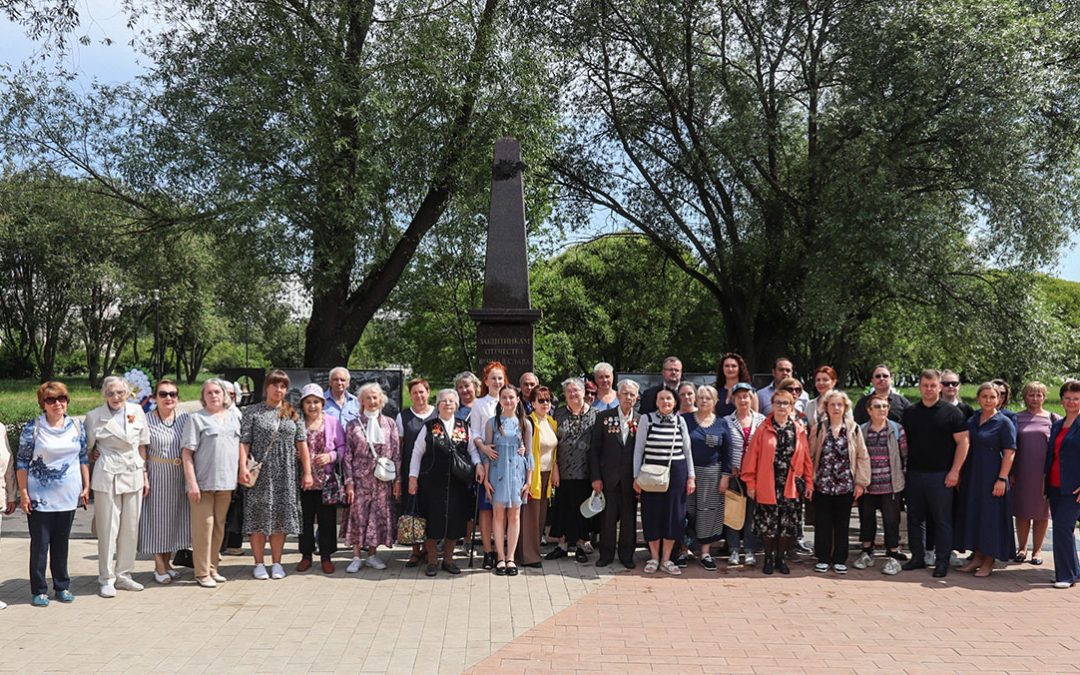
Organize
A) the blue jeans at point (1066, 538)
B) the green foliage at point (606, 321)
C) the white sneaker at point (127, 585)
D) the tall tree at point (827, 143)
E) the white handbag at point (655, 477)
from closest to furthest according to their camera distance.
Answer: the white sneaker at point (127, 585) → the blue jeans at point (1066, 538) → the white handbag at point (655, 477) → the tall tree at point (827, 143) → the green foliage at point (606, 321)

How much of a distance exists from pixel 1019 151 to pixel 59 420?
49.9ft

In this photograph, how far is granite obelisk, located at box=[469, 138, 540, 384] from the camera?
1074 cm

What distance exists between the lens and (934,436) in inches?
301

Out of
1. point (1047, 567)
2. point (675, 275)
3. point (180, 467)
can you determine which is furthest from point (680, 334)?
point (180, 467)

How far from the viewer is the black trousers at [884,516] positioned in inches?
304

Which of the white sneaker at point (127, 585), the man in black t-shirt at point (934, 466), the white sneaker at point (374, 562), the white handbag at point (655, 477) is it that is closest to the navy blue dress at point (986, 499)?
the man in black t-shirt at point (934, 466)

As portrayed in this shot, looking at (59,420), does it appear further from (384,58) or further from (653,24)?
(653,24)

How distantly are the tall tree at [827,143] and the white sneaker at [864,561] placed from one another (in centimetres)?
835

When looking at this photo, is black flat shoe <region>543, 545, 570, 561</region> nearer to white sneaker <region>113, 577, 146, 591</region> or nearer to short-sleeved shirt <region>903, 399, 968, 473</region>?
short-sleeved shirt <region>903, 399, 968, 473</region>

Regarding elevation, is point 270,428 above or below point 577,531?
above


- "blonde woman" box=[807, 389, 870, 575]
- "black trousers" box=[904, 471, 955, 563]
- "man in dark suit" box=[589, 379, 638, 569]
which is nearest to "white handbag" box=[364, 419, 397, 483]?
"man in dark suit" box=[589, 379, 638, 569]

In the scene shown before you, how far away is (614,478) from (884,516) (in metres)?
2.52

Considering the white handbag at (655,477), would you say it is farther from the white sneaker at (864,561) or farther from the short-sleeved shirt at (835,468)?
the white sneaker at (864,561)

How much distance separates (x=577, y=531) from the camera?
320 inches
